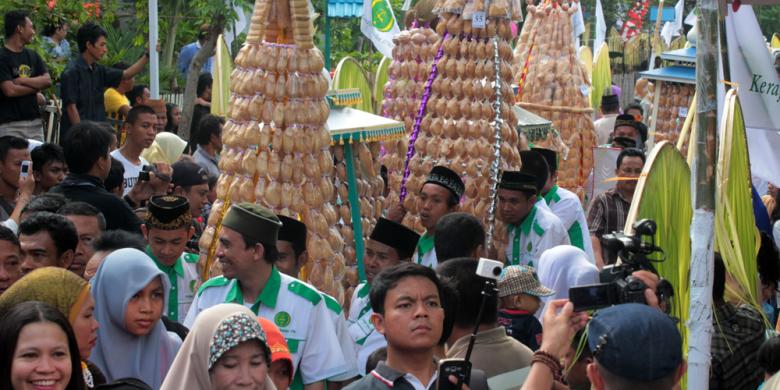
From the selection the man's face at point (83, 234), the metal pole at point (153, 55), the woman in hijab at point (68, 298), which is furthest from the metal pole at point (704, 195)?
the metal pole at point (153, 55)

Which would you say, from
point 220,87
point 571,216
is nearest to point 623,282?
point 571,216

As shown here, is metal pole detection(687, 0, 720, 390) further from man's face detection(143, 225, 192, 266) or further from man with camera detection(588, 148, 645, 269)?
man with camera detection(588, 148, 645, 269)

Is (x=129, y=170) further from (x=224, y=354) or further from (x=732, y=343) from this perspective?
(x=224, y=354)

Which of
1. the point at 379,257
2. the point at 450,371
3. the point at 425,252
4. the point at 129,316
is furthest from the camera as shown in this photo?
the point at 425,252

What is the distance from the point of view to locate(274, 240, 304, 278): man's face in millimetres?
5805

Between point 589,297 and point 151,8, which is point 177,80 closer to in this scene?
point 151,8

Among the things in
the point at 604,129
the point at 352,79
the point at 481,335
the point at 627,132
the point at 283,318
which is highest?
the point at 352,79

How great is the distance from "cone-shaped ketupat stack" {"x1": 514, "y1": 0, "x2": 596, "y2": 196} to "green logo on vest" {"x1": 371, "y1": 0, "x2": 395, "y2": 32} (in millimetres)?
1483

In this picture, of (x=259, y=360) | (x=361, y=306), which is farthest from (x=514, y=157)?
(x=259, y=360)

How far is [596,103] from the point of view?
726 inches

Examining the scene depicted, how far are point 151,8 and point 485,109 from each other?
4261 millimetres

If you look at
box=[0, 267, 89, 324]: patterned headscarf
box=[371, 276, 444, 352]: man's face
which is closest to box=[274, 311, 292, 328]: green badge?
box=[371, 276, 444, 352]: man's face

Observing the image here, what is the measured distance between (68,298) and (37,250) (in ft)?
4.43

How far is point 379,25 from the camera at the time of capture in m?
13.1
